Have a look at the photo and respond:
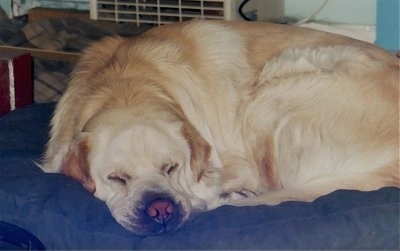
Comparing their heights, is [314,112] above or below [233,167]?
above

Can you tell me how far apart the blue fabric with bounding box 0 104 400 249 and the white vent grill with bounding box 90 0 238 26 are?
2.22 meters

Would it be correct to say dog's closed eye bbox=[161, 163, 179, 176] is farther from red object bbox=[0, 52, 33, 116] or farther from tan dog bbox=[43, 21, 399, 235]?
red object bbox=[0, 52, 33, 116]

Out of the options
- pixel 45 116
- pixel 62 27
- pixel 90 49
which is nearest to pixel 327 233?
pixel 90 49

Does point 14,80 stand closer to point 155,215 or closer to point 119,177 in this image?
point 119,177

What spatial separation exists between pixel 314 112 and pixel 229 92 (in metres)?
0.43

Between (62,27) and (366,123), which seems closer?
(366,123)

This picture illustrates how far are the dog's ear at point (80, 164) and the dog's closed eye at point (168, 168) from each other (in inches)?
10.8

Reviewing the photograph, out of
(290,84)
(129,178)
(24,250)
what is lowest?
(24,250)

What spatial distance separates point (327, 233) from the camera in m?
2.54

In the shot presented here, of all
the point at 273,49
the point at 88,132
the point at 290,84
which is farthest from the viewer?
the point at 273,49

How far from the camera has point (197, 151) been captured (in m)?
3.02

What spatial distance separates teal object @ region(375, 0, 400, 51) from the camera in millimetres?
5203

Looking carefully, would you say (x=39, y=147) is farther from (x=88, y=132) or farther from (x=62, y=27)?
(x=62, y=27)

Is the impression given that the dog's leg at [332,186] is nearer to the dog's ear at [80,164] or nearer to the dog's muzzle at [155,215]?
the dog's muzzle at [155,215]
